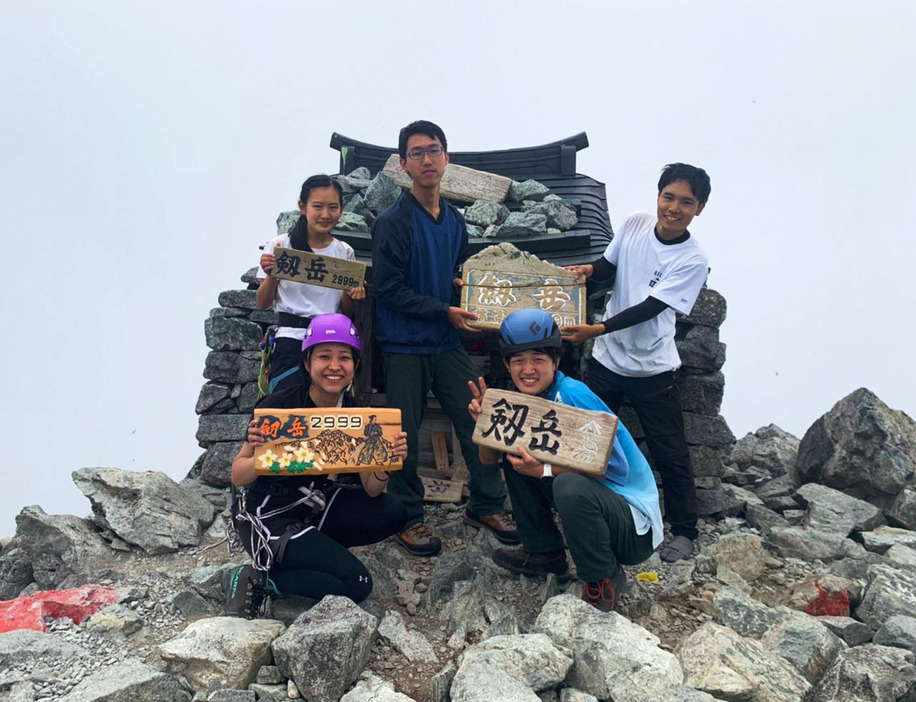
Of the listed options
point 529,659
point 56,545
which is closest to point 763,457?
point 529,659

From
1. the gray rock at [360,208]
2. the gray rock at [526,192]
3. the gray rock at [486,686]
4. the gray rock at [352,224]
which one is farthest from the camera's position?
the gray rock at [526,192]

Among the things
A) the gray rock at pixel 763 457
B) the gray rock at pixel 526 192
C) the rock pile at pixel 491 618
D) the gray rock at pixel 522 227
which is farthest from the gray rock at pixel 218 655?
the gray rock at pixel 526 192

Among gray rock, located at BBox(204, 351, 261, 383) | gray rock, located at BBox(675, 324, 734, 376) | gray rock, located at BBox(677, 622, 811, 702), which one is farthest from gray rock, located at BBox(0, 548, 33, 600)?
gray rock, located at BBox(675, 324, 734, 376)

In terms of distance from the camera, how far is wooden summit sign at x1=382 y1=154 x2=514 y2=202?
793cm

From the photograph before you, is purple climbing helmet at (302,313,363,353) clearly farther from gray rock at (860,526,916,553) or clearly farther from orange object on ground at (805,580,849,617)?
gray rock at (860,526,916,553)

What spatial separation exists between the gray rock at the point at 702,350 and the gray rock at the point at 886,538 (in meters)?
1.96

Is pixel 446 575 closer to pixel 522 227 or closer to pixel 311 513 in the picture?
pixel 311 513

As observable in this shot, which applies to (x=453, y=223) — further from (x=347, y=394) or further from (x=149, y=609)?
(x=149, y=609)

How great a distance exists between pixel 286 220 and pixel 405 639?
5.26 metres

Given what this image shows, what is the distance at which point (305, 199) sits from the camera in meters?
4.87

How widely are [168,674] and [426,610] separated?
5.32 feet

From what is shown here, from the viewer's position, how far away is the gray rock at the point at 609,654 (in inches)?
122

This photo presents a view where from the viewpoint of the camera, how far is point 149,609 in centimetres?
427

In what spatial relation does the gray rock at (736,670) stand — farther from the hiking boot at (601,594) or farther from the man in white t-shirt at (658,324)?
the man in white t-shirt at (658,324)
